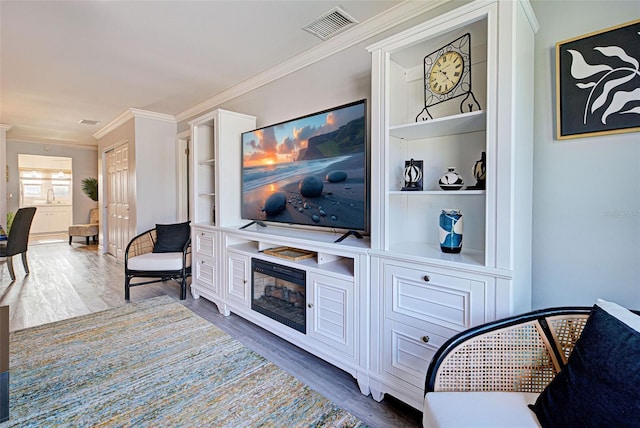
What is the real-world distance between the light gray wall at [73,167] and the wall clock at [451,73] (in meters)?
8.92

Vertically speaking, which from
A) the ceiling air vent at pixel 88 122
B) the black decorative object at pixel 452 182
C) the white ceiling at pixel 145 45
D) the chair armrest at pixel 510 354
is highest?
the ceiling air vent at pixel 88 122

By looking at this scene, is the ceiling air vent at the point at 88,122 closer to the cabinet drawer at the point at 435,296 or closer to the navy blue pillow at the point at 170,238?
the navy blue pillow at the point at 170,238

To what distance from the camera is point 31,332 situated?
2.53m

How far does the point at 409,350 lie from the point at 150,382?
5.10 ft

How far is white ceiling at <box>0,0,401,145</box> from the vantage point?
6.98ft

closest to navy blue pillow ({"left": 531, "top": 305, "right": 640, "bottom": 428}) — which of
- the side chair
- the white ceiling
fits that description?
the white ceiling

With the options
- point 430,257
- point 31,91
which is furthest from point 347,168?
point 31,91

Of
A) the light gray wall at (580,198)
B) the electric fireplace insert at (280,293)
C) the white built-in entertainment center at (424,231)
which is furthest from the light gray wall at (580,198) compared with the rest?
the electric fireplace insert at (280,293)

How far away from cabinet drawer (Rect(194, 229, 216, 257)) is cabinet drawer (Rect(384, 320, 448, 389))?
211 centimetres

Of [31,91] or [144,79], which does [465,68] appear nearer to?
[144,79]

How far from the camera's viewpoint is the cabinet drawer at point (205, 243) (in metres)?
3.19

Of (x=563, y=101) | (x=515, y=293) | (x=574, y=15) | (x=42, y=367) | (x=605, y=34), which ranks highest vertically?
(x=574, y=15)

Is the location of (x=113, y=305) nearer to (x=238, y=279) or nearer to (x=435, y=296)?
(x=238, y=279)

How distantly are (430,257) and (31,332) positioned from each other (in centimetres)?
318
